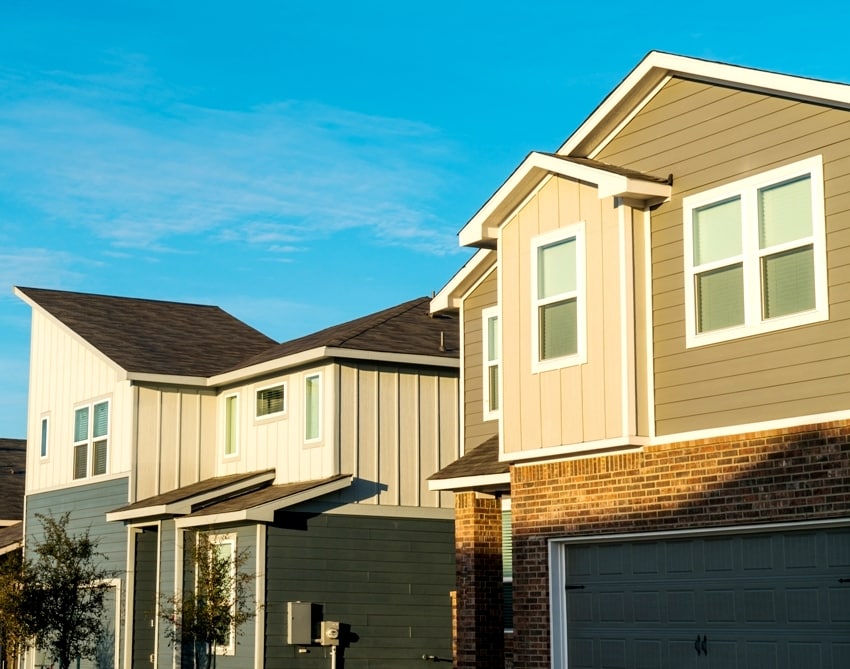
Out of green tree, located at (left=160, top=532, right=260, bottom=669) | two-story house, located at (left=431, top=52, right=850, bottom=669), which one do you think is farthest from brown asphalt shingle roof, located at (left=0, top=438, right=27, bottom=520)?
two-story house, located at (left=431, top=52, right=850, bottom=669)

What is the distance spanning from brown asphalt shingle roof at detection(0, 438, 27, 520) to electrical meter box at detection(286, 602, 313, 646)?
16.1 metres

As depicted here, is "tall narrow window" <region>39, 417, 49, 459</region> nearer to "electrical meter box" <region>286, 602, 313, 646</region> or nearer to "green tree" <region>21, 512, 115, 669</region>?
"green tree" <region>21, 512, 115, 669</region>

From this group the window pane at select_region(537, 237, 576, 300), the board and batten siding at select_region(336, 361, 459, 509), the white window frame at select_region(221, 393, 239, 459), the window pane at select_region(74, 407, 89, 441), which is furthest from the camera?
the window pane at select_region(74, 407, 89, 441)

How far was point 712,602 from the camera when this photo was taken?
1351cm

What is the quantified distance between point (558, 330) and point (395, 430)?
28.8 feet

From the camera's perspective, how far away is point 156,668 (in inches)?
949

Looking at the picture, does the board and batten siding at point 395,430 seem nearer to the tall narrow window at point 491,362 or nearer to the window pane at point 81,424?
the tall narrow window at point 491,362

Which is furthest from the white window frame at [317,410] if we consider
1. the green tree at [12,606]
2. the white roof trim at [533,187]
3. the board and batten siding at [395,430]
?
the white roof trim at [533,187]

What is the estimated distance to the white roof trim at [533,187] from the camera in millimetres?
14172

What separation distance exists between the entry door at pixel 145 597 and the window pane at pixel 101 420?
8.26ft

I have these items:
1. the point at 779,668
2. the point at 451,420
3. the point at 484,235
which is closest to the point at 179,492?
the point at 451,420

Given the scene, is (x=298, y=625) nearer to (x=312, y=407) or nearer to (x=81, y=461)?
(x=312, y=407)

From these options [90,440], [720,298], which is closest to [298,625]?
[90,440]

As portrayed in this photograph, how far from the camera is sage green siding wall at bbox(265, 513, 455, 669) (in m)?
21.9
